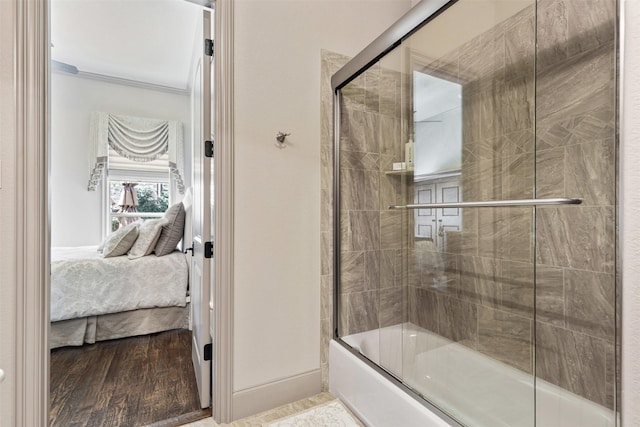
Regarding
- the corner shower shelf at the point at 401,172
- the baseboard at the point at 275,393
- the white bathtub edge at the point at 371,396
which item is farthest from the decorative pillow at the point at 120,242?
the corner shower shelf at the point at 401,172

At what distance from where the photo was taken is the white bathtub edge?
1.33 m

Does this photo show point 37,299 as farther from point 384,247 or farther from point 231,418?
point 384,247

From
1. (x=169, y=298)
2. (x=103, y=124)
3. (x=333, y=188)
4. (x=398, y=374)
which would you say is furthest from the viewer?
(x=103, y=124)

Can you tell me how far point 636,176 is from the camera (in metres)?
0.73

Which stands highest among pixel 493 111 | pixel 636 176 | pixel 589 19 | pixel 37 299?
pixel 589 19

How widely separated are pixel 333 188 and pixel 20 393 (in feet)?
→ 5.65

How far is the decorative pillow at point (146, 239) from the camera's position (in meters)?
3.02

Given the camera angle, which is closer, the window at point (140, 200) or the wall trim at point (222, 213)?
the wall trim at point (222, 213)

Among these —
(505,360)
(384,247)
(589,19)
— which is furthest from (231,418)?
(589,19)

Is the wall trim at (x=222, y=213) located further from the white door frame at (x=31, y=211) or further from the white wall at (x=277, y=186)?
the white door frame at (x=31, y=211)

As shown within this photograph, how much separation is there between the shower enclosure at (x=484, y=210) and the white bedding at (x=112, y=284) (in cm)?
180

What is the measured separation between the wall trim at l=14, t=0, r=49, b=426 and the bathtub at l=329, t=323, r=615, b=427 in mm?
1407

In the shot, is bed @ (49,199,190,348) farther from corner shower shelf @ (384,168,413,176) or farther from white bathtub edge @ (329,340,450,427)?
corner shower shelf @ (384,168,413,176)

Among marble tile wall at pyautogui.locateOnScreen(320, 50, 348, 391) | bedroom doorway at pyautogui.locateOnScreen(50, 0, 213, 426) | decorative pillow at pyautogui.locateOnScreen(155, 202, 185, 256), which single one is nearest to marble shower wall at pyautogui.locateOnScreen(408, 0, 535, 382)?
A: marble tile wall at pyautogui.locateOnScreen(320, 50, 348, 391)
